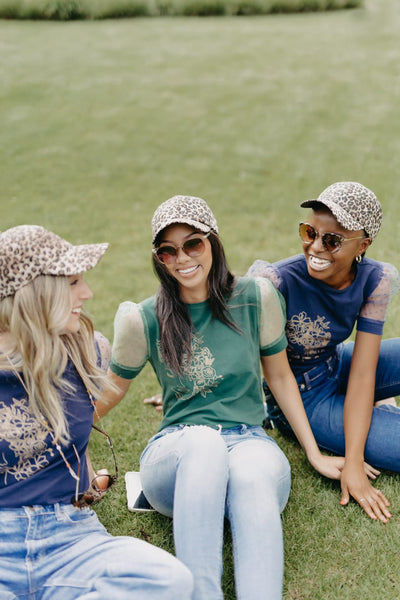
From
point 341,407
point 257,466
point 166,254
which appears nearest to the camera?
point 257,466

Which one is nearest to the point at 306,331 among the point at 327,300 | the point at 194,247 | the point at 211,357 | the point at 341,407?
the point at 327,300

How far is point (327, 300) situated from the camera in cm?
334

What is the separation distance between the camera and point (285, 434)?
3832 millimetres

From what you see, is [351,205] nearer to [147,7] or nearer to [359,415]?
[359,415]

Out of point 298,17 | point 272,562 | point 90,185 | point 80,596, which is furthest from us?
point 298,17

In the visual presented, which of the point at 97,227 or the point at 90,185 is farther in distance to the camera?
the point at 90,185

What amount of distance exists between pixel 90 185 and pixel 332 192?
7017mm

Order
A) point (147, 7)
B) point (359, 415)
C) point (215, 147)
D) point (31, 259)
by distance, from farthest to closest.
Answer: point (147, 7), point (215, 147), point (359, 415), point (31, 259)

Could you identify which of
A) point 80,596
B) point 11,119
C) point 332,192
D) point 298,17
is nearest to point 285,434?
point 332,192

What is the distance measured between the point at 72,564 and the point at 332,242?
75.8 inches

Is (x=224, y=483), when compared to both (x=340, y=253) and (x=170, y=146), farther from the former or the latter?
(x=170, y=146)

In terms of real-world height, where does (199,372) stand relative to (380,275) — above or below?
below

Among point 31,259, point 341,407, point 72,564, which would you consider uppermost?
point 31,259

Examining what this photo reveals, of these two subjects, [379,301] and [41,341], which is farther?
[379,301]
